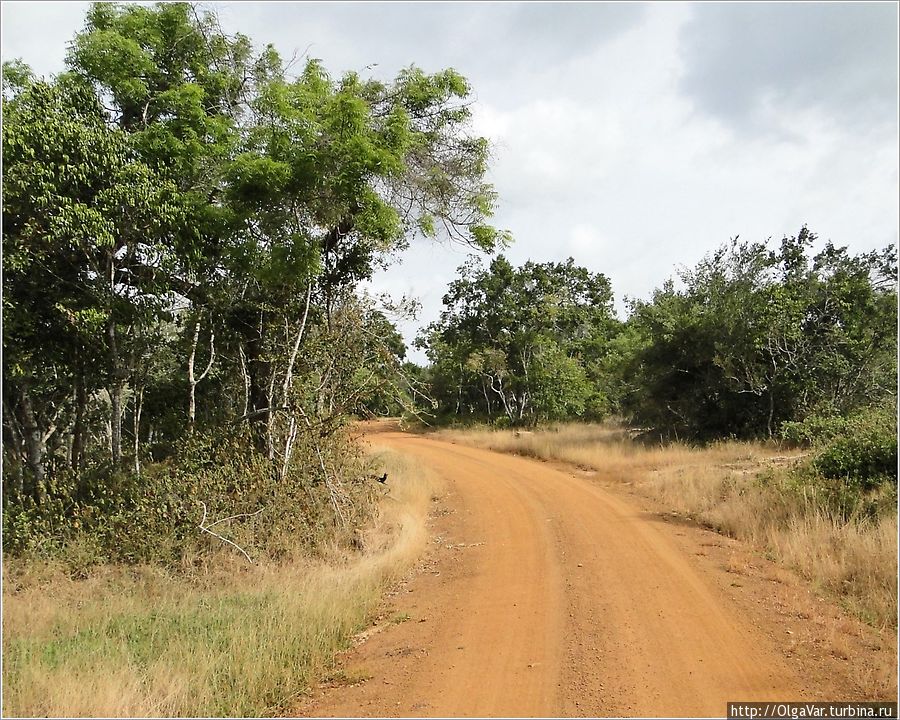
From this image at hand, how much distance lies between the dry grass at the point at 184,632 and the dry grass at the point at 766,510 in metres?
4.95

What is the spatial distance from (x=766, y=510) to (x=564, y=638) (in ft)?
17.2

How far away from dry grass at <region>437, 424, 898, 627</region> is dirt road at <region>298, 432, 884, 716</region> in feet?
3.87

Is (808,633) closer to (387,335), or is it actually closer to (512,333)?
(387,335)

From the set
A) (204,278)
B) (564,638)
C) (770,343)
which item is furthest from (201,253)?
(770,343)

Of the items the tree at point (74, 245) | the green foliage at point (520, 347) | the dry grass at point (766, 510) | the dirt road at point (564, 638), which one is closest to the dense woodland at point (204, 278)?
the tree at point (74, 245)

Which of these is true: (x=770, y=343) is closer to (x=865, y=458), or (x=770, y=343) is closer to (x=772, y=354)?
(x=772, y=354)

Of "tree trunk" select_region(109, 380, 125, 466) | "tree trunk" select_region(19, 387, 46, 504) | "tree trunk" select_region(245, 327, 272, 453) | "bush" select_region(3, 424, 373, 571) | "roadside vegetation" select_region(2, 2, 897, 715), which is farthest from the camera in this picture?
"tree trunk" select_region(245, 327, 272, 453)

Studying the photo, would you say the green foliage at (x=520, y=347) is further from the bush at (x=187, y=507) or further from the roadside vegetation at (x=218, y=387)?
the bush at (x=187, y=507)

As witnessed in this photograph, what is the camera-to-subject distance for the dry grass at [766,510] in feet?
21.0

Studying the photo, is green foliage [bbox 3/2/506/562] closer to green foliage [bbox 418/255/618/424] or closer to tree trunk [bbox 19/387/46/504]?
tree trunk [bbox 19/387/46/504]

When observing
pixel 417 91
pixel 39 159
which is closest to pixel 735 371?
pixel 417 91

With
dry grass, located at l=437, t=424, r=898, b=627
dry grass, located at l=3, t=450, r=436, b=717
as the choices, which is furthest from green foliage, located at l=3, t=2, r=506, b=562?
dry grass, located at l=437, t=424, r=898, b=627

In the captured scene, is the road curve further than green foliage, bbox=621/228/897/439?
No

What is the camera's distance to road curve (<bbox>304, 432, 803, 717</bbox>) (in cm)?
439
